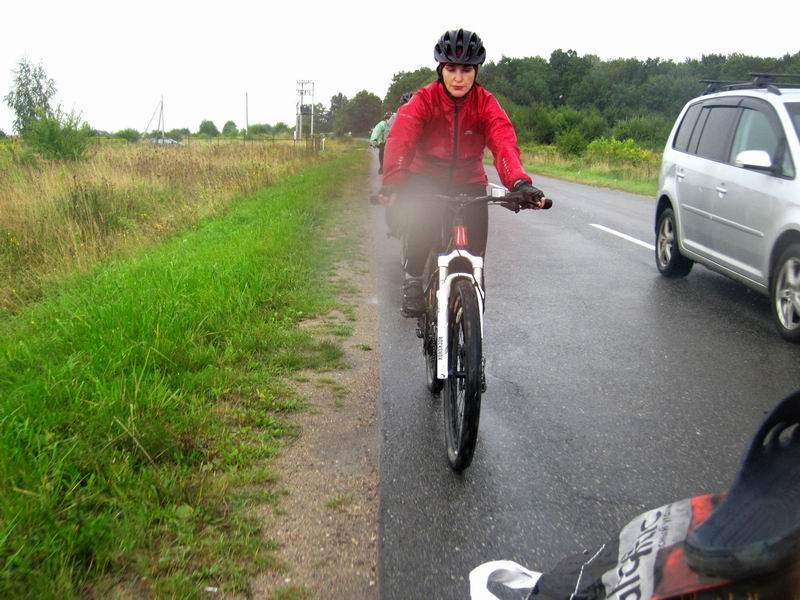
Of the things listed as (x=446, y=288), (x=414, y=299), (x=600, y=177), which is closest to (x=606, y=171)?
(x=600, y=177)

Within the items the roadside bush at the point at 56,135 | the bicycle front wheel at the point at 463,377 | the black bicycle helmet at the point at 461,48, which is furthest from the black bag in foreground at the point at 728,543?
the roadside bush at the point at 56,135

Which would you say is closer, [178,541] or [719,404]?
[178,541]

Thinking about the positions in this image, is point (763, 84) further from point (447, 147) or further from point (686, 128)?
point (447, 147)

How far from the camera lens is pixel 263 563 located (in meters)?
2.75

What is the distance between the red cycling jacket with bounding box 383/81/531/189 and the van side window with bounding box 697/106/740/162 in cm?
364

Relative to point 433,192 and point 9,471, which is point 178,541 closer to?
point 9,471

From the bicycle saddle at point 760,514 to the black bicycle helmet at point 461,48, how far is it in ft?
10.3

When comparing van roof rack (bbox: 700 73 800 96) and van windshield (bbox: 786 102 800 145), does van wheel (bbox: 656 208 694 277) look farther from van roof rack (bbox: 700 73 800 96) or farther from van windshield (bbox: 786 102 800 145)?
van windshield (bbox: 786 102 800 145)

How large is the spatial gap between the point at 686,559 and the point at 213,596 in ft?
5.62

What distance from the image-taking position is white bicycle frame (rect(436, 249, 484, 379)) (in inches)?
148

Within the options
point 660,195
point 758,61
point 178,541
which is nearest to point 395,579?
point 178,541

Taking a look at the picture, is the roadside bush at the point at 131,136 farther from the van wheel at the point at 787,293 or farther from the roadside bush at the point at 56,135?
the van wheel at the point at 787,293

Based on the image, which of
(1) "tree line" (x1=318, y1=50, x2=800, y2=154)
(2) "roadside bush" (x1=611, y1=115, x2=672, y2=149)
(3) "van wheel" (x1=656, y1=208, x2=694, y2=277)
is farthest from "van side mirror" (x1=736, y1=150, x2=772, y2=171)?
(2) "roadside bush" (x1=611, y1=115, x2=672, y2=149)

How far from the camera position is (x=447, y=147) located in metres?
4.57
